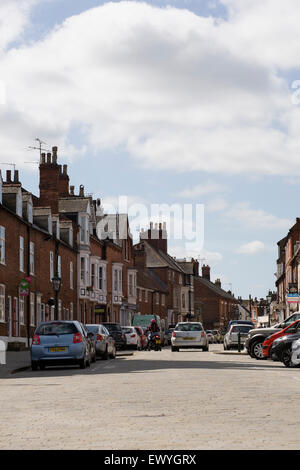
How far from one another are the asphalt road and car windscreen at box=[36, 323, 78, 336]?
4911 mm

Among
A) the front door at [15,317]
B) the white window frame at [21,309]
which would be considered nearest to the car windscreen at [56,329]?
the front door at [15,317]

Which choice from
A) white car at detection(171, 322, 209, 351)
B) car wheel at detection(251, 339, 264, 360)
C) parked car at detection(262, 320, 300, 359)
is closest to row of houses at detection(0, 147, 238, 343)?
white car at detection(171, 322, 209, 351)

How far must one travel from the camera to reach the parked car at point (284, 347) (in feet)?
83.3

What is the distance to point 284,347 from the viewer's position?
25.9 m

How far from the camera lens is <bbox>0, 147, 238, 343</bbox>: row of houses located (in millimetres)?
42447

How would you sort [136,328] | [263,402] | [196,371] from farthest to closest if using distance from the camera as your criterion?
1. [136,328]
2. [196,371]
3. [263,402]

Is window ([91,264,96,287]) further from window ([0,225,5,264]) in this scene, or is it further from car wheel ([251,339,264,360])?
car wheel ([251,339,264,360])

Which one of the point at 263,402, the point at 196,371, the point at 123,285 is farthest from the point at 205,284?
the point at 263,402

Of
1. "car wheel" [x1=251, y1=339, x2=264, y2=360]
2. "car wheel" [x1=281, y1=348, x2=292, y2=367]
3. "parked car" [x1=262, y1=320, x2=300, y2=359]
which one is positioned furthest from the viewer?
"car wheel" [x1=251, y1=339, x2=264, y2=360]

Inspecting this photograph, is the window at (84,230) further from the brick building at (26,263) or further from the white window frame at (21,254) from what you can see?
the white window frame at (21,254)

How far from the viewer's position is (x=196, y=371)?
21.9 metres
